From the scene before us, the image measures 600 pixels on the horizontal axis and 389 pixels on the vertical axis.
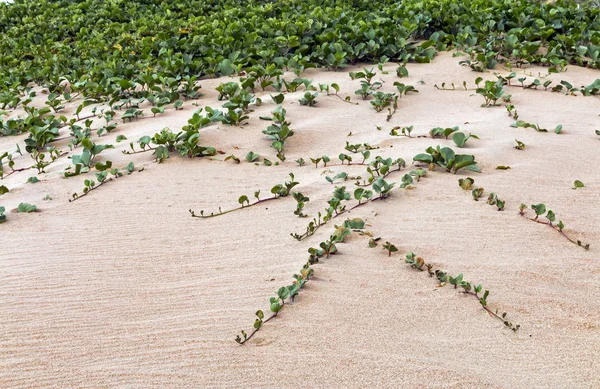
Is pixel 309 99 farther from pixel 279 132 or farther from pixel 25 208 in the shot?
pixel 25 208

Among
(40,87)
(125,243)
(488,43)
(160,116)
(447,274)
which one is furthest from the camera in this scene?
(40,87)

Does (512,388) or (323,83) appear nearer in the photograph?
(512,388)

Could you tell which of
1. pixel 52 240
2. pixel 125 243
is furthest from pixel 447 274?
pixel 52 240

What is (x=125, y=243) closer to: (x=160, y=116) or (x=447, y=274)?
(x=447, y=274)

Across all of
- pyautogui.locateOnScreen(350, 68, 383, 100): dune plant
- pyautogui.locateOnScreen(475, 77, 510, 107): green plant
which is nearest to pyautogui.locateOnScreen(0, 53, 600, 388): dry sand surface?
pyautogui.locateOnScreen(475, 77, 510, 107): green plant

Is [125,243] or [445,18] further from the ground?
[445,18]

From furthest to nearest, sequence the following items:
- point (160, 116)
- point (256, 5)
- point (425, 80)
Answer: point (256, 5) < point (425, 80) < point (160, 116)

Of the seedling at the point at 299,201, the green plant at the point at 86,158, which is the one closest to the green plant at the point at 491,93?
the seedling at the point at 299,201
